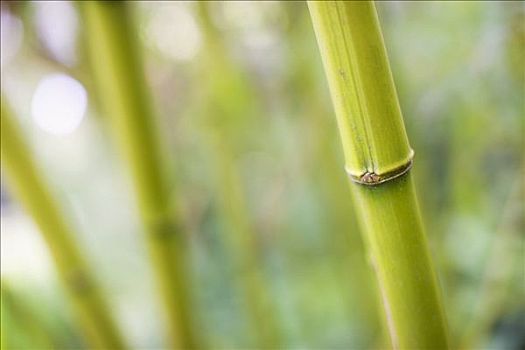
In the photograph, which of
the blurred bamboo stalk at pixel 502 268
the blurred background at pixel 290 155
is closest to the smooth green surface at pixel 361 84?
the blurred background at pixel 290 155

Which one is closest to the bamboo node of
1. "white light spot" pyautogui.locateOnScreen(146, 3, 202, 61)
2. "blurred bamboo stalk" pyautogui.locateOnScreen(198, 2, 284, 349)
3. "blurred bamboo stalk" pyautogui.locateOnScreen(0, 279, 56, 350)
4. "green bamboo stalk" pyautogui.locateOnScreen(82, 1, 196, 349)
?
"green bamboo stalk" pyautogui.locateOnScreen(82, 1, 196, 349)

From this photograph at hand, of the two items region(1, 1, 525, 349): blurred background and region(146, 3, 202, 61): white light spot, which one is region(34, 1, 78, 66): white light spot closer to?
region(1, 1, 525, 349): blurred background

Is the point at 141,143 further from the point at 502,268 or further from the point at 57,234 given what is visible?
the point at 502,268

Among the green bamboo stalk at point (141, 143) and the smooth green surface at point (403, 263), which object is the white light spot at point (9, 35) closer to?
the green bamboo stalk at point (141, 143)

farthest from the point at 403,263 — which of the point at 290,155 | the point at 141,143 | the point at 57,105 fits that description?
the point at 57,105

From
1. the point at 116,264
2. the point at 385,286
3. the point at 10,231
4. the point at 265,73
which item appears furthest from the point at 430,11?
the point at 10,231

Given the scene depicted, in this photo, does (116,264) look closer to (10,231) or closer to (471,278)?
(10,231)
